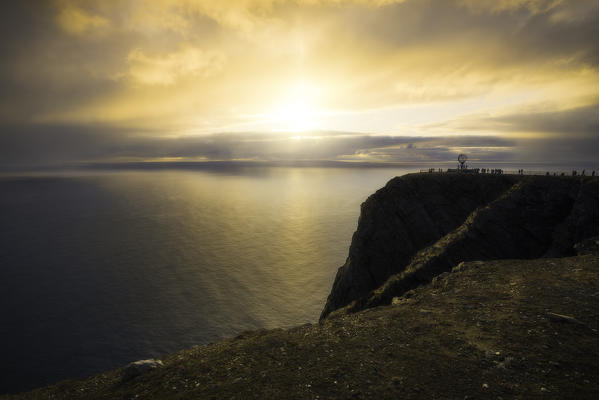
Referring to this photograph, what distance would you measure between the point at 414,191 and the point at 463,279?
25.2m

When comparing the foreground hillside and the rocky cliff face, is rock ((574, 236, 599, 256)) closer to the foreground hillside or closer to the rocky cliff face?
the rocky cliff face

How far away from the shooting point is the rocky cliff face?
29223mm

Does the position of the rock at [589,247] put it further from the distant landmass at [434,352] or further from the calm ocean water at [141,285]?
the calm ocean water at [141,285]

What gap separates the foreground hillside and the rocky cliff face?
13426 mm

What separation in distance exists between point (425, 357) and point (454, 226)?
1310 inches

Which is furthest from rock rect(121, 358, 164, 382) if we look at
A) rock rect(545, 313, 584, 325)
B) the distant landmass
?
rock rect(545, 313, 584, 325)

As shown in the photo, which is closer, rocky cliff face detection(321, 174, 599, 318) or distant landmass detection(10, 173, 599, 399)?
distant landmass detection(10, 173, 599, 399)

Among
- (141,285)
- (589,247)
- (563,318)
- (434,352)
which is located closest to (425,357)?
(434,352)

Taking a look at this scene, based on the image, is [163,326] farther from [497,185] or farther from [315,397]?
[497,185]

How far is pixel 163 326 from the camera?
50.9 metres

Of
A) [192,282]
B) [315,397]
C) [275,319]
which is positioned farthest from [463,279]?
[192,282]

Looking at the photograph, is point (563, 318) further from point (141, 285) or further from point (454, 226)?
point (141, 285)

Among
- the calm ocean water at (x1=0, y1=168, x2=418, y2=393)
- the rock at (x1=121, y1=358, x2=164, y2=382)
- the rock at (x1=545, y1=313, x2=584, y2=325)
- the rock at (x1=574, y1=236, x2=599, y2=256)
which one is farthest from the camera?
the calm ocean water at (x1=0, y1=168, x2=418, y2=393)

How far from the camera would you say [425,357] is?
441 inches
